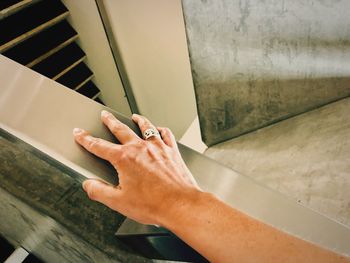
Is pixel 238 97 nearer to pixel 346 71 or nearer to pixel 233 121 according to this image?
pixel 233 121

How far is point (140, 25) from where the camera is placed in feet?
11.4

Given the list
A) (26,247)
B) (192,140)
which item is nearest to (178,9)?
(192,140)

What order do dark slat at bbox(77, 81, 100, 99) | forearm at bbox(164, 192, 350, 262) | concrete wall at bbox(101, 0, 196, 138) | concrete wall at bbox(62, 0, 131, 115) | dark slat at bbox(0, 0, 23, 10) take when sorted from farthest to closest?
dark slat at bbox(77, 81, 100, 99)
concrete wall at bbox(62, 0, 131, 115)
concrete wall at bbox(101, 0, 196, 138)
dark slat at bbox(0, 0, 23, 10)
forearm at bbox(164, 192, 350, 262)

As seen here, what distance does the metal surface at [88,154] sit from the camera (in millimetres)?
693

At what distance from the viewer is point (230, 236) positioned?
1.88 ft

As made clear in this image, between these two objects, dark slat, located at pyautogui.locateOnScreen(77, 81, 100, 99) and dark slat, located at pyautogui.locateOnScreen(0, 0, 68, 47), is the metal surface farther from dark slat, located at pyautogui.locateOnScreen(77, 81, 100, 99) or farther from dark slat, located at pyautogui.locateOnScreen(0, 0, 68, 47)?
dark slat, located at pyautogui.locateOnScreen(77, 81, 100, 99)

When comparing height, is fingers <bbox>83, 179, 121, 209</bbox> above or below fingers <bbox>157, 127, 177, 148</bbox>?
above

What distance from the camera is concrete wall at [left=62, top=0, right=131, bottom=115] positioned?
3555 millimetres

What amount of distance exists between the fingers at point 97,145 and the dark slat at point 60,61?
2.81 metres

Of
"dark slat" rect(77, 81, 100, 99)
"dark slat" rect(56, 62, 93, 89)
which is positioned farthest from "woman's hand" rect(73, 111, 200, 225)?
"dark slat" rect(77, 81, 100, 99)

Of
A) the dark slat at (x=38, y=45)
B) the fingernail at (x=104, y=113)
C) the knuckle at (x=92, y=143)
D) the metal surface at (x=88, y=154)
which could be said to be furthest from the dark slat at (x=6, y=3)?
the knuckle at (x=92, y=143)

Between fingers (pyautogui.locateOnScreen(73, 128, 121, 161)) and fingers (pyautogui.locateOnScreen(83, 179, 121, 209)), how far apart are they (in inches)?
2.4

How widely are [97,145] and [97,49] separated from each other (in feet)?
11.3

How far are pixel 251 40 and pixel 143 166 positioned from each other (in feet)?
3.75
